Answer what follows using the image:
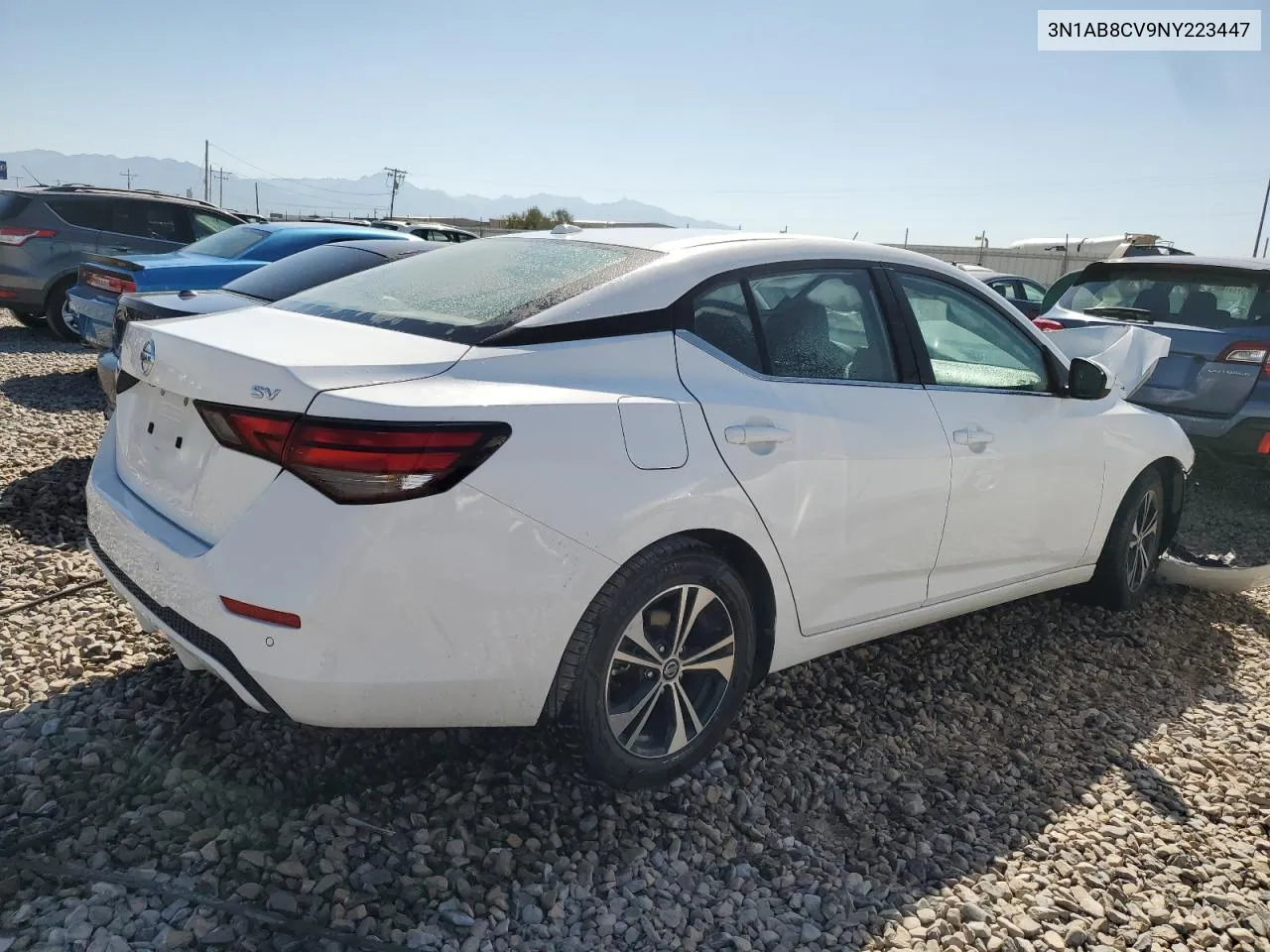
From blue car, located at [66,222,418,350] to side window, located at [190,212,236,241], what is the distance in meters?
3.56

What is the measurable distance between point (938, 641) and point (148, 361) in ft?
10.4

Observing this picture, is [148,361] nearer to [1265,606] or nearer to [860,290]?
[860,290]

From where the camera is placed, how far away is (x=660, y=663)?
9.11 feet

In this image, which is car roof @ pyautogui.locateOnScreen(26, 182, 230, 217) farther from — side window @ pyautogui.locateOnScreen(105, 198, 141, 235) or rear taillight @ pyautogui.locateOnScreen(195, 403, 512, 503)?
rear taillight @ pyautogui.locateOnScreen(195, 403, 512, 503)

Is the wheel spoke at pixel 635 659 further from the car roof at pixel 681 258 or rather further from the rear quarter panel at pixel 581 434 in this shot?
the car roof at pixel 681 258

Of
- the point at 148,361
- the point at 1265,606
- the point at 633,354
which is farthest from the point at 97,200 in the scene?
the point at 1265,606

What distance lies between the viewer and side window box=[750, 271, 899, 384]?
121 inches

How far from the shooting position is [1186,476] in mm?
4836

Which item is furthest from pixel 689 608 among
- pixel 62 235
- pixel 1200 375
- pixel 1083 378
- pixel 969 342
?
pixel 62 235

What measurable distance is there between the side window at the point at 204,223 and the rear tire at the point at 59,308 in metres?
1.49

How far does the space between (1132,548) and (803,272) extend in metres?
2.42

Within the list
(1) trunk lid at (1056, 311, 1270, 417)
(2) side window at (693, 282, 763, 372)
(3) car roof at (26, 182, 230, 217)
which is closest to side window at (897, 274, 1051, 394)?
(2) side window at (693, 282, 763, 372)

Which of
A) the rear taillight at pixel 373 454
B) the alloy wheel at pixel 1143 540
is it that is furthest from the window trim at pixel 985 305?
the rear taillight at pixel 373 454

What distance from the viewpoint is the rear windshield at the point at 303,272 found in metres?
5.78
